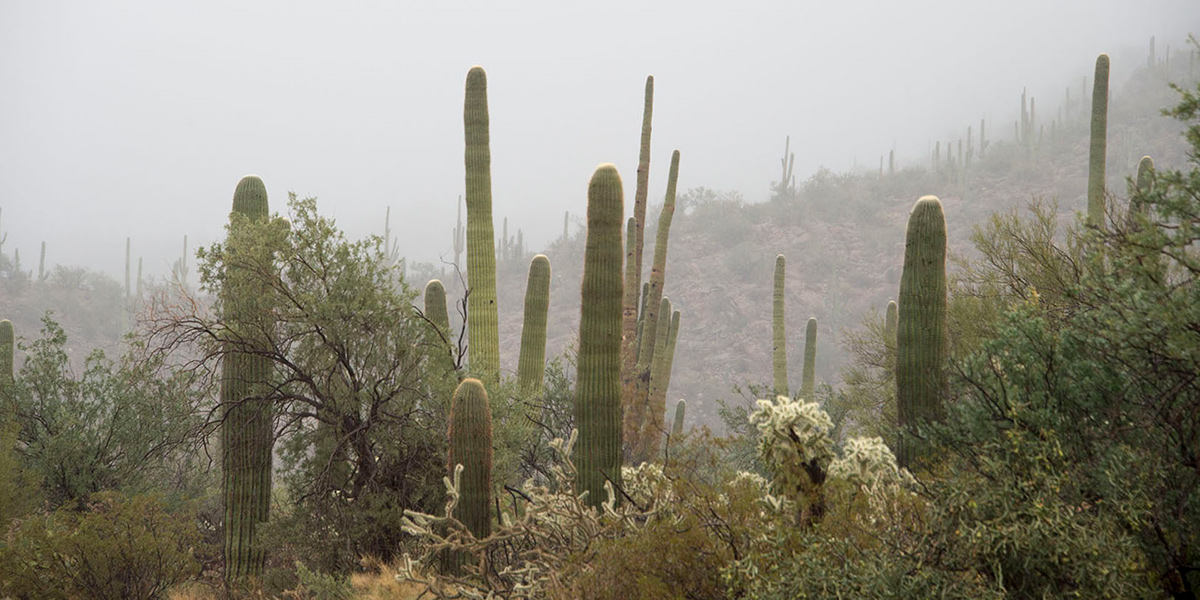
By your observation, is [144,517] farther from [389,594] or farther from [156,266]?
[156,266]

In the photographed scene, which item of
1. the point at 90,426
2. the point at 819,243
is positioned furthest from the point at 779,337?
the point at 819,243

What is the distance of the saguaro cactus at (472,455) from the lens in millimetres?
6590

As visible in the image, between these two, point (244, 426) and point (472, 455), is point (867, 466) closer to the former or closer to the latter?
point (472, 455)

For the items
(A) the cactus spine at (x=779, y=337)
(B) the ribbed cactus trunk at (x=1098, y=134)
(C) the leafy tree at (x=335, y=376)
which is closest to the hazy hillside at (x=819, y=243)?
(A) the cactus spine at (x=779, y=337)

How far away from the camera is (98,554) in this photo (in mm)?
8422

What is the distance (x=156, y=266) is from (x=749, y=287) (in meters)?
83.0

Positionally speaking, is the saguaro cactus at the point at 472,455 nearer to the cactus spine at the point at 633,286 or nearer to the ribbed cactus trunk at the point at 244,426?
the ribbed cactus trunk at the point at 244,426

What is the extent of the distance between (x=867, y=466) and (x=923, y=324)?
93.8 inches

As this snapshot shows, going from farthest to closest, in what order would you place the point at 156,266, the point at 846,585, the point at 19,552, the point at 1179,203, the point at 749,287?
the point at 156,266, the point at 749,287, the point at 19,552, the point at 1179,203, the point at 846,585

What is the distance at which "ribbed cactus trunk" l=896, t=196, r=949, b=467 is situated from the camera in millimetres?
6688

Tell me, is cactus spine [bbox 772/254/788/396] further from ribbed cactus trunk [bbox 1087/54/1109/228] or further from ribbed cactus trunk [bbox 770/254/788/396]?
ribbed cactus trunk [bbox 1087/54/1109/228]

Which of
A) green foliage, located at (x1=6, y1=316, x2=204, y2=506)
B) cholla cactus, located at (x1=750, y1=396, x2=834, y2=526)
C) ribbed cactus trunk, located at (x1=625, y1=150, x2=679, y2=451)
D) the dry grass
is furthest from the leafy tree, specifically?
ribbed cactus trunk, located at (x1=625, y1=150, x2=679, y2=451)

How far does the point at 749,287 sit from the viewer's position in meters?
38.8

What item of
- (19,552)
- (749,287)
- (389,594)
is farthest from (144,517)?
(749,287)
